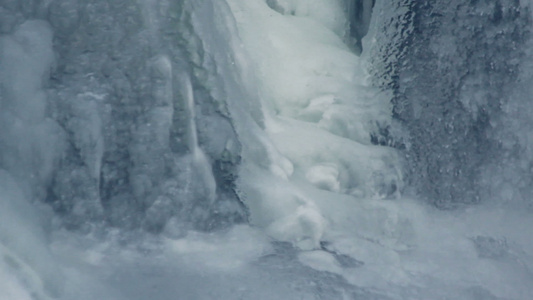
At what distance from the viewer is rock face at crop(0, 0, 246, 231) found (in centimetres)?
295

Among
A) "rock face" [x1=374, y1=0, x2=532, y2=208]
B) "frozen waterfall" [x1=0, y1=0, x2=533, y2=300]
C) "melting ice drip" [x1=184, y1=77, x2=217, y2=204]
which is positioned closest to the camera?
"frozen waterfall" [x1=0, y1=0, x2=533, y2=300]

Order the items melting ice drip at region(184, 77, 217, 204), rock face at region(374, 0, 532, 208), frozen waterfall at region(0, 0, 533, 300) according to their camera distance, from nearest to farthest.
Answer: frozen waterfall at region(0, 0, 533, 300) → melting ice drip at region(184, 77, 217, 204) → rock face at region(374, 0, 532, 208)

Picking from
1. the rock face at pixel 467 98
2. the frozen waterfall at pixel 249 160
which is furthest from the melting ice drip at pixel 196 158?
the rock face at pixel 467 98

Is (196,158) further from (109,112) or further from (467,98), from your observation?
(467,98)

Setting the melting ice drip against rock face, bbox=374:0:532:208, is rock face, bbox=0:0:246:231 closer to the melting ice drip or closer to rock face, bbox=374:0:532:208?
the melting ice drip

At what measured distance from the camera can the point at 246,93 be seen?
3744 mm

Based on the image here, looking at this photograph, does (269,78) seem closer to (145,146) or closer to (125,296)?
(145,146)

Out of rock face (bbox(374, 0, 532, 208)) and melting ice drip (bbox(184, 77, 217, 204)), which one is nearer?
melting ice drip (bbox(184, 77, 217, 204))

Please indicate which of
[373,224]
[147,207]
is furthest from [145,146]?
[373,224]

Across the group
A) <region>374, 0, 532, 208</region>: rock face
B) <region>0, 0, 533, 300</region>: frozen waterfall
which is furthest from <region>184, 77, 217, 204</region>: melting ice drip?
<region>374, 0, 532, 208</region>: rock face

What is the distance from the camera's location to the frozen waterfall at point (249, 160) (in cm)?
290

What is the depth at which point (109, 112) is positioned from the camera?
3.12 metres

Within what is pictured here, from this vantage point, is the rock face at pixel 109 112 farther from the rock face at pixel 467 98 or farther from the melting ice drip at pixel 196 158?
the rock face at pixel 467 98

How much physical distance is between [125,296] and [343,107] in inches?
87.6
